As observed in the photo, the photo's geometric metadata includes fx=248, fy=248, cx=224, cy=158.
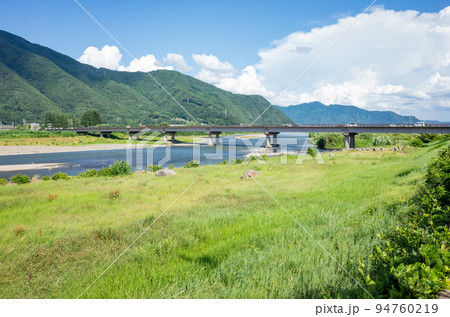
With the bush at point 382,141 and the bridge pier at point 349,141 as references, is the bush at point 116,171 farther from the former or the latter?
the bush at point 382,141

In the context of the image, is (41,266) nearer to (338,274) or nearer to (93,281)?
(93,281)

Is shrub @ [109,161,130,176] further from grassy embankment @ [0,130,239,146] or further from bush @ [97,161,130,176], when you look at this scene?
grassy embankment @ [0,130,239,146]

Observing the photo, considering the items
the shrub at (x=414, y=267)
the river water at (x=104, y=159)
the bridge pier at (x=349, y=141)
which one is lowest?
the river water at (x=104, y=159)

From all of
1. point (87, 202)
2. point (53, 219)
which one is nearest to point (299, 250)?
point (53, 219)

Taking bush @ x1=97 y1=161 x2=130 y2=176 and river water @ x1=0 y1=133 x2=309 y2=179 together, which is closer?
bush @ x1=97 y1=161 x2=130 y2=176

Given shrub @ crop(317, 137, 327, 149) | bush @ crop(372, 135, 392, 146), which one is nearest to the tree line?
shrub @ crop(317, 137, 327, 149)

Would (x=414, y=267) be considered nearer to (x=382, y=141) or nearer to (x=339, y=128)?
(x=339, y=128)

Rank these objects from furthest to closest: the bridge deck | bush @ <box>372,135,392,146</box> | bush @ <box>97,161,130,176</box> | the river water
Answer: bush @ <box>372,135,392,146</box> < the bridge deck < the river water < bush @ <box>97,161,130,176</box>

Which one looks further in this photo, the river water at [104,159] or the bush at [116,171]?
the river water at [104,159]

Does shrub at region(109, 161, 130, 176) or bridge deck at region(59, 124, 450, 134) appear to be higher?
bridge deck at region(59, 124, 450, 134)

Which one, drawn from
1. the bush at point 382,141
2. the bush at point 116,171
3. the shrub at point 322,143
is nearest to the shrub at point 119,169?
the bush at point 116,171

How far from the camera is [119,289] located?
5230 mm
